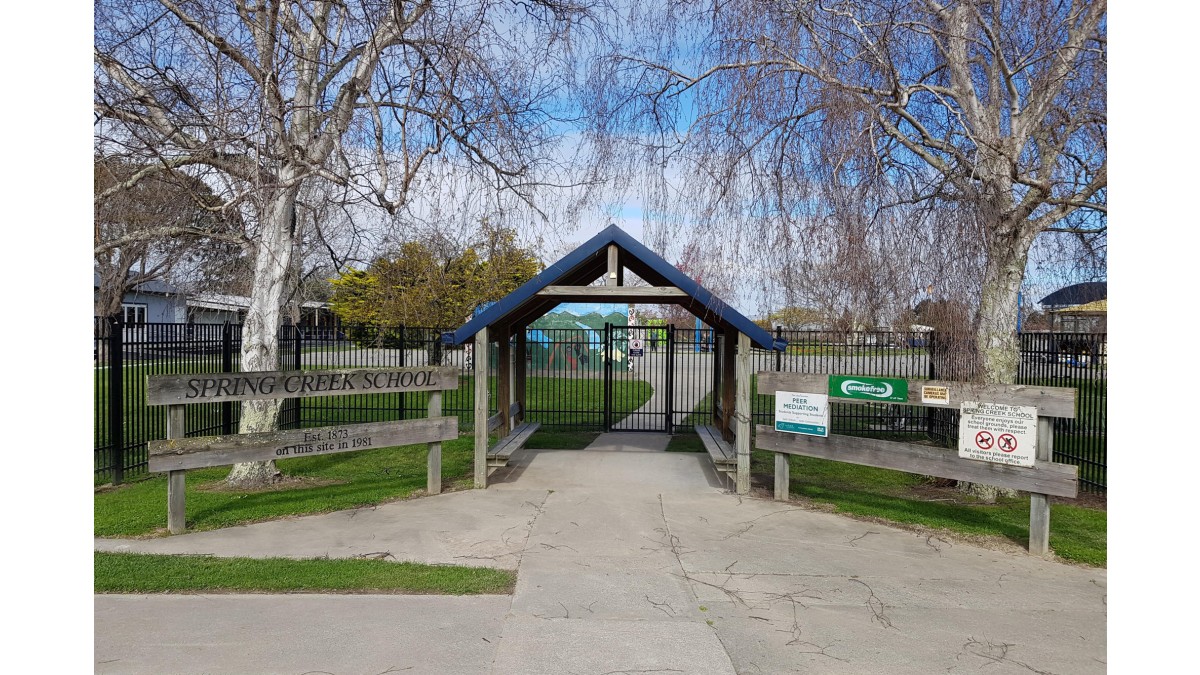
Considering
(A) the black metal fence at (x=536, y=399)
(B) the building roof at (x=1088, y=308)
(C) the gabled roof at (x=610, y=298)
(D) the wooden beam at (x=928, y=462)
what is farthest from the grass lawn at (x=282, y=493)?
(B) the building roof at (x=1088, y=308)

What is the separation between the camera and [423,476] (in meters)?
9.64

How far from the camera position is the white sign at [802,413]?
7.96 m

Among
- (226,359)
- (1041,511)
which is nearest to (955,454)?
(1041,511)

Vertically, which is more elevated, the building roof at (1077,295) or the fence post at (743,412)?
the building roof at (1077,295)

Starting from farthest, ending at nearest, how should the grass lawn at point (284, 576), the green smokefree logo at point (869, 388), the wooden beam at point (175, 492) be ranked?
the green smokefree logo at point (869, 388) < the wooden beam at point (175, 492) < the grass lawn at point (284, 576)

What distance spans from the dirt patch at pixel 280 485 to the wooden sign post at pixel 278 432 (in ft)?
3.69

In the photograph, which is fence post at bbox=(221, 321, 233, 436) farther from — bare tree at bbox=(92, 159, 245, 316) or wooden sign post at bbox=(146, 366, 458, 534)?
wooden sign post at bbox=(146, 366, 458, 534)

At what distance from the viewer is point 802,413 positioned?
812 cm

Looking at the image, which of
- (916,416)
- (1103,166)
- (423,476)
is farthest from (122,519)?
(916,416)

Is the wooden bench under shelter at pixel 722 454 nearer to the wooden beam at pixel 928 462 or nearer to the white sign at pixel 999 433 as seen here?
the wooden beam at pixel 928 462

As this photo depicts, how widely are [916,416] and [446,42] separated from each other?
12.9m

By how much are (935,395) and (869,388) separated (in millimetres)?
705

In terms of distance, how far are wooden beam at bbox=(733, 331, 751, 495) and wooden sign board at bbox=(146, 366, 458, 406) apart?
3.69 meters

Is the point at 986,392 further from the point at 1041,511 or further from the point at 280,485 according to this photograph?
the point at 280,485
